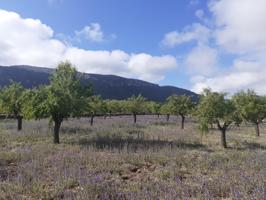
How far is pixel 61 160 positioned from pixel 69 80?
993 centimetres

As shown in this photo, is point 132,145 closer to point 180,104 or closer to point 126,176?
point 126,176

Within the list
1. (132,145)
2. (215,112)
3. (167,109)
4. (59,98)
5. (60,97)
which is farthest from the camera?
(167,109)

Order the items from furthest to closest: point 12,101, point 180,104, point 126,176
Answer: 1. point 180,104
2. point 12,101
3. point 126,176

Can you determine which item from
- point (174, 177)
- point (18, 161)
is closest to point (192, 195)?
point (174, 177)

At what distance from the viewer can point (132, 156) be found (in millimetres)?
17453

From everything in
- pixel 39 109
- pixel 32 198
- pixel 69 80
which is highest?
pixel 69 80

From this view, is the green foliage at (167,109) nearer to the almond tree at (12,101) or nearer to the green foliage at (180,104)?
the green foliage at (180,104)

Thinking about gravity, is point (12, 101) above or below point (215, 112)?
above

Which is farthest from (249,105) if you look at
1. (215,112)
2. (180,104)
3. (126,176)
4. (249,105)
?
(126,176)

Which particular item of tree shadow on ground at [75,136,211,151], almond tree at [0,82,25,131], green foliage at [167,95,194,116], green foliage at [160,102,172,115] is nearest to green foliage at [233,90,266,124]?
green foliage at [167,95,194,116]

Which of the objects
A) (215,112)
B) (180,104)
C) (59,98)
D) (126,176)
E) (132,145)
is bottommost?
(126,176)

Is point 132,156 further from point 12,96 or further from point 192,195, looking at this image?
point 12,96

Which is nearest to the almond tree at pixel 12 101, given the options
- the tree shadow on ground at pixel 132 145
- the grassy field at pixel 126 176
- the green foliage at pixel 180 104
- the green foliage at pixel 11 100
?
the green foliage at pixel 11 100

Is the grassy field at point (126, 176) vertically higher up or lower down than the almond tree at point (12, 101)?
lower down
